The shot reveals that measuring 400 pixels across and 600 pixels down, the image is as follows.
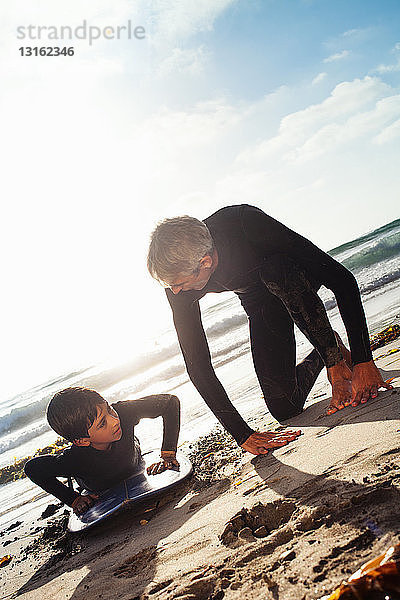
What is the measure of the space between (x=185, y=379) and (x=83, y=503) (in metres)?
5.66

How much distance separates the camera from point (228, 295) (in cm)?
2161

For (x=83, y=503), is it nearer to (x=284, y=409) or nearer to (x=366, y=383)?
(x=284, y=409)

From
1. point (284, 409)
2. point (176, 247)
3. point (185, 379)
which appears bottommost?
point (185, 379)

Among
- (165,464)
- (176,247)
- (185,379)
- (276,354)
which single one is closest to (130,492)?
(165,464)

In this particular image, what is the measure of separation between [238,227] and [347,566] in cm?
210

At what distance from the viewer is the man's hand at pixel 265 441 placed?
8.77 feet

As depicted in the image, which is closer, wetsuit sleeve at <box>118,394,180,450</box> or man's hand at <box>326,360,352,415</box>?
man's hand at <box>326,360,352,415</box>

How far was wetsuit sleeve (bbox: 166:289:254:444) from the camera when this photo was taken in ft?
9.34

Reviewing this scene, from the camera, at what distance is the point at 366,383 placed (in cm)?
262

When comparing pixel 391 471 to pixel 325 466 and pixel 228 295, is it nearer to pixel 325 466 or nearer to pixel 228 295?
pixel 325 466

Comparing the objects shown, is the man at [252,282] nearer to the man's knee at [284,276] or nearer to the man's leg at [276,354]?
the man's knee at [284,276]

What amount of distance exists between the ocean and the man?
1.50m

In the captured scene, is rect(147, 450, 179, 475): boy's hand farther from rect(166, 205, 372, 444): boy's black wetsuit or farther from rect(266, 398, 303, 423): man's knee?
rect(266, 398, 303, 423): man's knee

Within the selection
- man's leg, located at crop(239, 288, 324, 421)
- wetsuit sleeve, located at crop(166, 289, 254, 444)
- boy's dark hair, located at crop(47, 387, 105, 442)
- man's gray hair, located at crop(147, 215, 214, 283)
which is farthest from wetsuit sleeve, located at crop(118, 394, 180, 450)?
man's gray hair, located at crop(147, 215, 214, 283)
